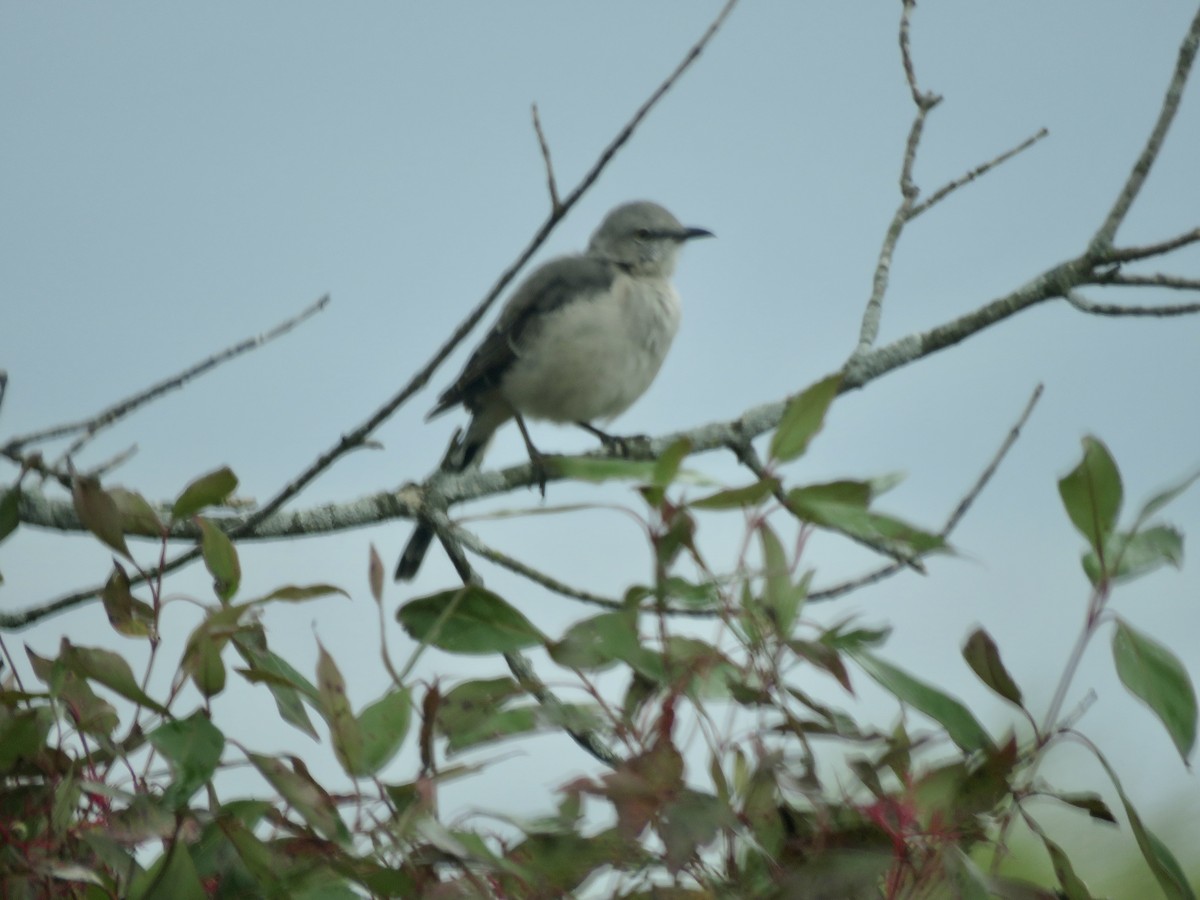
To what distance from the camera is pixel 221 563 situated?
1.34 m

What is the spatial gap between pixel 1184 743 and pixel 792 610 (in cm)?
37

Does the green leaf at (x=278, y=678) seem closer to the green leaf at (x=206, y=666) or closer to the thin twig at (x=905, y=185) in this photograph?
the green leaf at (x=206, y=666)

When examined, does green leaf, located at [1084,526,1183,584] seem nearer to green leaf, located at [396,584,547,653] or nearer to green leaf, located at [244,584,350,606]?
green leaf, located at [396,584,547,653]

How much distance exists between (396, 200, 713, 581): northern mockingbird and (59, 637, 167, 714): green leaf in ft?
11.4

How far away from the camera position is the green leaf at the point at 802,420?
47.9 inches

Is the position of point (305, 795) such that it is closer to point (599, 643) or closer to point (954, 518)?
point (599, 643)

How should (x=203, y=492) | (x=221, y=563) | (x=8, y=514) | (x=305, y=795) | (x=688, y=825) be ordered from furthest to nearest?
1. (x=8, y=514)
2. (x=203, y=492)
3. (x=221, y=563)
4. (x=305, y=795)
5. (x=688, y=825)

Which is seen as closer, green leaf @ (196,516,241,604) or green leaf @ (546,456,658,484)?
green leaf @ (546,456,658,484)

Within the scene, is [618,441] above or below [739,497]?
above

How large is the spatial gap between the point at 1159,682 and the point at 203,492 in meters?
0.98

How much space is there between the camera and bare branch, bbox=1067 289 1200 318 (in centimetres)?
289

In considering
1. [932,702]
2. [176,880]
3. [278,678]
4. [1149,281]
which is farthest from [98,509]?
[1149,281]

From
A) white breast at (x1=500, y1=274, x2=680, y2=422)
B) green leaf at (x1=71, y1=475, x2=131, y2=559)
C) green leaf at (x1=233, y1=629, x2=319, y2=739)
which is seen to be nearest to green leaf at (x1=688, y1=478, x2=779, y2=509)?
green leaf at (x1=233, y1=629, x2=319, y2=739)

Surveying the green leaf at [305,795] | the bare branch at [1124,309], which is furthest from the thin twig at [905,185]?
the green leaf at [305,795]
